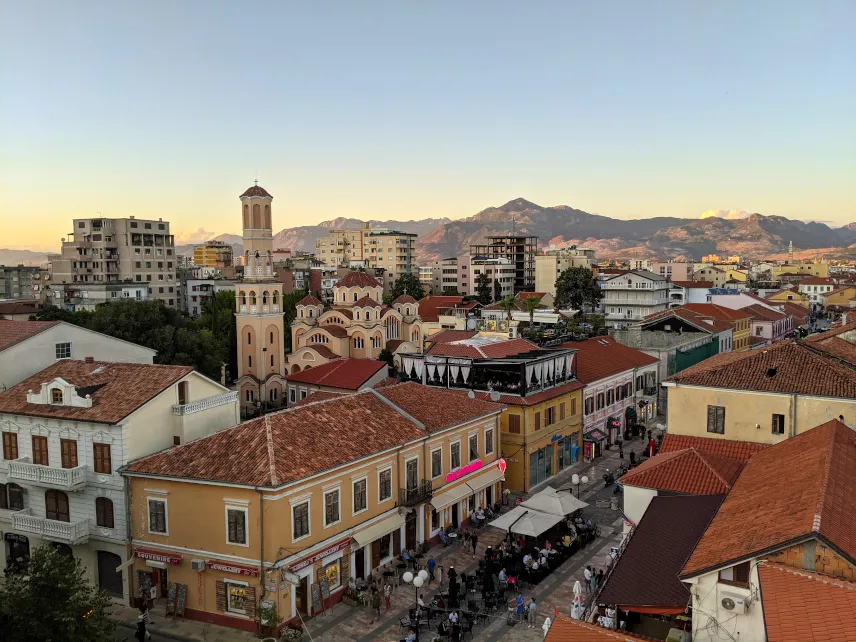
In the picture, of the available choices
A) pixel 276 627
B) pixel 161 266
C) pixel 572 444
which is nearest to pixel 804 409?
pixel 572 444

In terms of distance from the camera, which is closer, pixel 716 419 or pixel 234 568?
pixel 234 568

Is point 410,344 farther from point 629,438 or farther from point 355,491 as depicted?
point 355,491

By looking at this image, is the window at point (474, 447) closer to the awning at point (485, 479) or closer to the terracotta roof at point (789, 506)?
the awning at point (485, 479)

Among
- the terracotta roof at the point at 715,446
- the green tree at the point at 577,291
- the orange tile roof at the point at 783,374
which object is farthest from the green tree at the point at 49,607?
the green tree at the point at 577,291

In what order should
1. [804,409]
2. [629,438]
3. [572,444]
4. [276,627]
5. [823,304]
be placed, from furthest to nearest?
[823,304] → [629,438] → [572,444] → [804,409] → [276,627]

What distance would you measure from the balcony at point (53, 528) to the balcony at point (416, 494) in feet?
37.6

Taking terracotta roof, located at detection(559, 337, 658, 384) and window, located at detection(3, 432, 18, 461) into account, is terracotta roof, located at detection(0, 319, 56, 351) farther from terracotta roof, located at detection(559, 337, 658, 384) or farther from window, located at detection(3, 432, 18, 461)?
terracotta roof, located at detection(559, 337, 658, 384)

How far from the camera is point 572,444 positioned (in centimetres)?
4247

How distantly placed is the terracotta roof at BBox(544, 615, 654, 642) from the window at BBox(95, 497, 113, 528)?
17.7 metres

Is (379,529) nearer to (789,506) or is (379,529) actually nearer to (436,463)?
(436,463)

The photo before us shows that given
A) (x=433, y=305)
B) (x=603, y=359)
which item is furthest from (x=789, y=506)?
(x=433, y=305)

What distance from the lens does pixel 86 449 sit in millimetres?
25672

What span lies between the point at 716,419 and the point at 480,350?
1476 cm

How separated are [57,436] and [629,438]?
35.7 metres
